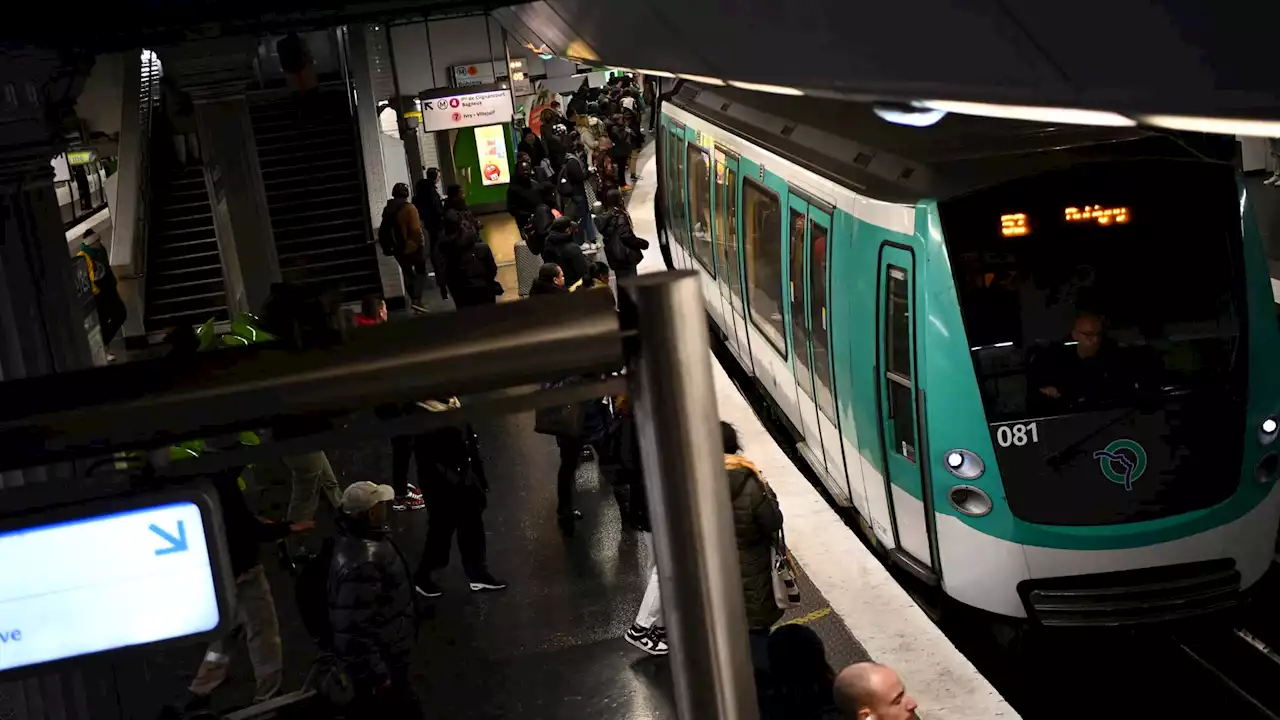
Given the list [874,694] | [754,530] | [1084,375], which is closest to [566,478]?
[754,530]

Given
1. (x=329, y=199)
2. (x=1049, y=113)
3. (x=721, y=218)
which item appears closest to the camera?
(x=1049, y=113)

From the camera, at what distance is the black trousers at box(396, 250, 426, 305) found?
17.5m

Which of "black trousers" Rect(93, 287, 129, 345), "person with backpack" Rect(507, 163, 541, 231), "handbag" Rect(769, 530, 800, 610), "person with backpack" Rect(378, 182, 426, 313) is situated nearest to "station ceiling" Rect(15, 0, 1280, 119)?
"handbag" Rect(769, 530, 800, 610)

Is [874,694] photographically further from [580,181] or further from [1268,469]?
[580,181]

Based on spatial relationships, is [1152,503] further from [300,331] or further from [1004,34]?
[300,331]

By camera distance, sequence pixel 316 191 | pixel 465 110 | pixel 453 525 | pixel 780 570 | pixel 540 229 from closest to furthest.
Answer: pixel 780 570 → pixel 453 525 → pixel 540 229 → pixel 316 191 → pixel 465 110

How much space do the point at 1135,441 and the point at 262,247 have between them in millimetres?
14279

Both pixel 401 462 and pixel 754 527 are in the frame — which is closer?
pixel 754 527

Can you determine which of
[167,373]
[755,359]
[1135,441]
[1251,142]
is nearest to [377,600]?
[1135,441]

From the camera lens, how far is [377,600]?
6.18 metres

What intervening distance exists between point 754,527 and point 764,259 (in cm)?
460

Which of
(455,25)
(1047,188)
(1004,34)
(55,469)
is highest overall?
(455,25)

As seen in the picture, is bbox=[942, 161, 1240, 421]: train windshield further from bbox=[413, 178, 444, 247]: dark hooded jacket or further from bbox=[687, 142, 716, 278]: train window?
bbox=[413, 178, 444, 247]: dark hooded jacket

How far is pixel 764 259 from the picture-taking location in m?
10.3
